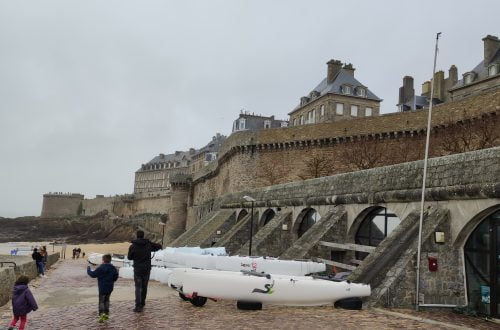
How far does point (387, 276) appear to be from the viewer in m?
8.79

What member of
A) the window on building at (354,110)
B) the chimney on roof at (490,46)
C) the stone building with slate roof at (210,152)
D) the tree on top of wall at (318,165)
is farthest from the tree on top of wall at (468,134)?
the stone building with slate roof at (210,152)

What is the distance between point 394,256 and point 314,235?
4.04 meters

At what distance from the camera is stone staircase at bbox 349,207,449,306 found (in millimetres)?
8617

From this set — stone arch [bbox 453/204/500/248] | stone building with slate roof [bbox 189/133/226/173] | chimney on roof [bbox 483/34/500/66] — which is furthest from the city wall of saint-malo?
stone building with slate roof [bbox 189/133/226/173]

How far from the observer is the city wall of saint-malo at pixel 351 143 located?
25797mm

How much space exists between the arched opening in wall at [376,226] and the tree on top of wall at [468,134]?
14.0 m

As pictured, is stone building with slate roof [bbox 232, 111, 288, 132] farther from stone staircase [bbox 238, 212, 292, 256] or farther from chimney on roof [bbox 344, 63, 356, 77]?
stone staircase [bbox 238, 212, 292, 256]

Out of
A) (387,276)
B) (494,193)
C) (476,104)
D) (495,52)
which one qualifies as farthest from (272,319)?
(495,52)

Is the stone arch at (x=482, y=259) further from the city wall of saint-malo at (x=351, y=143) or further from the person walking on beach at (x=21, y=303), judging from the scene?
the city wall of saint-malo at (x=351, y=143)

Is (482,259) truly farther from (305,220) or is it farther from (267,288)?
(305,220)

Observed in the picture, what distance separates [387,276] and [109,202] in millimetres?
105817

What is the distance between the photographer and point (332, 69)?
164ft

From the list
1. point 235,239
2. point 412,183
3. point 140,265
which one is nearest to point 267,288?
point 140,265

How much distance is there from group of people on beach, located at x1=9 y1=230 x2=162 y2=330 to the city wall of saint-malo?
831 inches
